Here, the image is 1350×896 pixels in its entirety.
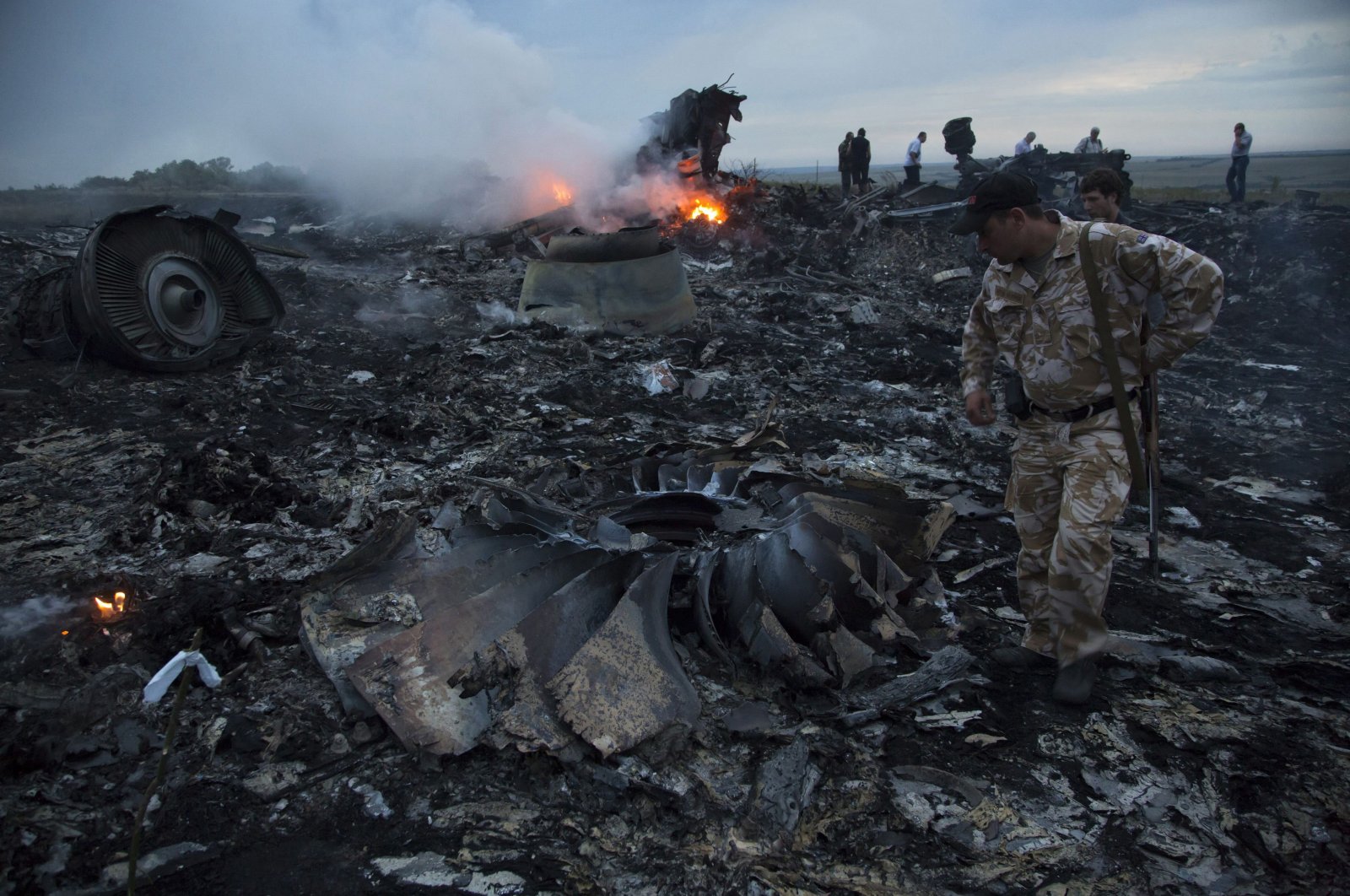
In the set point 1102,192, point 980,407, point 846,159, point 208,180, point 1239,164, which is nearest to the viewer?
point 980,407

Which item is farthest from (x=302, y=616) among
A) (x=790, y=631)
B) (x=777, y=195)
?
(x=777, y=195)

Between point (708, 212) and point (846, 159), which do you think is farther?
point (846, 159)

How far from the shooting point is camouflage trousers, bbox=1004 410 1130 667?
271 cm

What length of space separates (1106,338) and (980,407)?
532 millimetres

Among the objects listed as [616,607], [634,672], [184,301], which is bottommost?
[634,672]

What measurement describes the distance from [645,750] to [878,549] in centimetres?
134

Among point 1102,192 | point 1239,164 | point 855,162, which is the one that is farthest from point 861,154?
point 1102,192

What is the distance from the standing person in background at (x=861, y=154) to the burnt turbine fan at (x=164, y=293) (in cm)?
1395

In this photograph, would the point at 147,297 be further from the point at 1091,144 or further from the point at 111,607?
the point at 1091,144

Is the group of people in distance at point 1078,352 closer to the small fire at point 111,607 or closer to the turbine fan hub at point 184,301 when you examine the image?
the small fire at point 111,607

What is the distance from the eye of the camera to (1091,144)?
→ 15.5m

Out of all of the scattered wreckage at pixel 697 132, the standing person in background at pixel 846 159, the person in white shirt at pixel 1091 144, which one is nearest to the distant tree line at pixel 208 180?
the scattered wreckage at pixel 697 132

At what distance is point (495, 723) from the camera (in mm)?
2465

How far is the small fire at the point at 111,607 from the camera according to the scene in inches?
127
